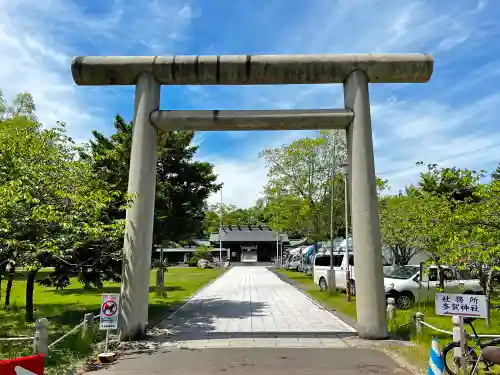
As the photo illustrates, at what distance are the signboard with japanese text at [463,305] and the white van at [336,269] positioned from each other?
11636 mm

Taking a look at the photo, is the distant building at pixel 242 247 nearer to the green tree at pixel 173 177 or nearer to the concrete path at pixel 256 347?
the green tree at pixel 173 177

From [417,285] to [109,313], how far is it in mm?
11182

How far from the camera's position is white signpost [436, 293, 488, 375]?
611 centimetres

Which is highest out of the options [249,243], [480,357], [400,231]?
[249,243]

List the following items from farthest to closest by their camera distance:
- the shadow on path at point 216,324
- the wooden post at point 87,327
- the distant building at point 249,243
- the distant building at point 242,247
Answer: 1. the distant building at point 249,243
2. the distant building at point 242,247
3. the shadow on path at point 216,324
4. the wooden post at point 87,327

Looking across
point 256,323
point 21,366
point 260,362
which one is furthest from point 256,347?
point 21,366

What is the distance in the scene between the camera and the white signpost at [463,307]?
6.11 metres

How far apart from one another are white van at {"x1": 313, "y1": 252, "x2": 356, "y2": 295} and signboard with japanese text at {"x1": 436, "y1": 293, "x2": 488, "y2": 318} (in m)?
11.6

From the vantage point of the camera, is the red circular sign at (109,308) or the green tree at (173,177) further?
the green tree at (173,177)

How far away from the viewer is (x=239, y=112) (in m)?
10.2

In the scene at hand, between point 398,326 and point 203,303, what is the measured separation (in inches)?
327

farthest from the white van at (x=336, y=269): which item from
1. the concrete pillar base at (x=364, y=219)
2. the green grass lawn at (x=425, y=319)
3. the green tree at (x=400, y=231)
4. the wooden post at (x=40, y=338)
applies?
the wooden post at (x=40, y=338)

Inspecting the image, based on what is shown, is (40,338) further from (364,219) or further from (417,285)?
(417,285)

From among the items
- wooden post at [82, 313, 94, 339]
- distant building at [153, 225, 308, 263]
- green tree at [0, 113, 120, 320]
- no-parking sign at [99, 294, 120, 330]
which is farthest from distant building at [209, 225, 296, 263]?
no-parking sign at [99, 294, 120, 330]
